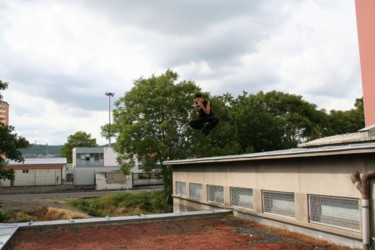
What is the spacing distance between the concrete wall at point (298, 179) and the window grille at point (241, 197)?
0.17 m

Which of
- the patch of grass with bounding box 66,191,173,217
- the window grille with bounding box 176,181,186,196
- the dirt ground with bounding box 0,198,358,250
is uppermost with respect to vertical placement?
the window grille with bounding box 176,181,186,196

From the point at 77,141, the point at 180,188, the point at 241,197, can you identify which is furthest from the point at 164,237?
the point at 77,141

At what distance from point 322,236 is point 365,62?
→ 1041 centimetres

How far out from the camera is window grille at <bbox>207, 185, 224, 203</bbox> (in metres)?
14.9

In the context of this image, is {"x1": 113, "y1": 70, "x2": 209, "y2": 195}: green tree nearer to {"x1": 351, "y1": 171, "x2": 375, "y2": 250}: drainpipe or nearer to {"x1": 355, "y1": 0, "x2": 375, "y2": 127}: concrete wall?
→ {"x1": 355, "y1": 0, "x2": 375, "y2": 127}: concrete wall

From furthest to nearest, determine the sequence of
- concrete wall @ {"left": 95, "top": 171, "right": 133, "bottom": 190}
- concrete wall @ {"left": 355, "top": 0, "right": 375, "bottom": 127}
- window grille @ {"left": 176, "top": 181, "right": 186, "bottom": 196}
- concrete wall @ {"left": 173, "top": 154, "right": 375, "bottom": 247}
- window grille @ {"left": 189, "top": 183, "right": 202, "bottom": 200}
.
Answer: concrete wall @ {"left": 95, "top": 171, "right": 133, "bottom": 190} < window grille @ {"left": 176, "top": 181, "right": 186, "bottom": 196} < window grille @ {"left": 189, "top": 183, "right": 202, "bottom": 200} < concrete wall @ {"left": 355, "top": 0, "right": 375, "bottom": 127} < concrete wall @ {"left": 173, "top": 154, "right": 375, "bottom": 247}

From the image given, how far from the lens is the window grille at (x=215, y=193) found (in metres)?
14.9

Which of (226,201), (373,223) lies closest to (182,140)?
(226,201)

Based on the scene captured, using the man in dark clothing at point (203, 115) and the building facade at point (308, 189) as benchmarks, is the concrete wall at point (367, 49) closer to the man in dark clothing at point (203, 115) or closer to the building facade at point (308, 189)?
the building facade at point (308, 189)

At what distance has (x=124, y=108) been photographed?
107 feet

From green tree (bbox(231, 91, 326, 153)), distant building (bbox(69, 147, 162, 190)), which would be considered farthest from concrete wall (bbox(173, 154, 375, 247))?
distant building (bbox(69, 147, 162, 190))

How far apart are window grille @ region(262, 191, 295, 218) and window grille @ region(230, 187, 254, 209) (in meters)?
0.95

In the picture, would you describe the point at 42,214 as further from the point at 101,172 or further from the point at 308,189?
the point at 101,172

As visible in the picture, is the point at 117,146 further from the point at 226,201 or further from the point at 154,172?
the point at 226,201
